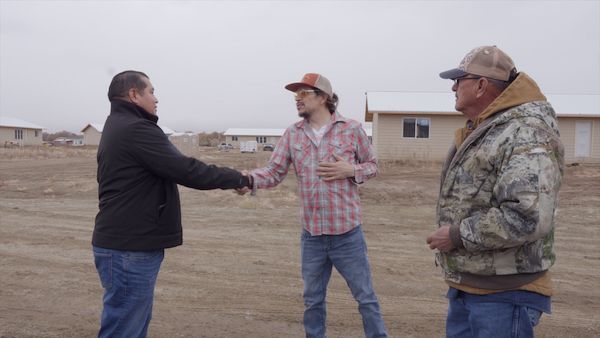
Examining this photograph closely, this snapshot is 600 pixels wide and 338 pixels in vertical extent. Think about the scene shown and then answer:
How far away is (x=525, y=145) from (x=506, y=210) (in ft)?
0.98

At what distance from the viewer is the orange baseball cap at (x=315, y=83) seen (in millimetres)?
3420

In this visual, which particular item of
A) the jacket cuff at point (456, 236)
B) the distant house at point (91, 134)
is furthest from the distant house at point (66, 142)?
the jacket cuff at point (456, 236)

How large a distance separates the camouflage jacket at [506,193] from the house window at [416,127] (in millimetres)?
20122

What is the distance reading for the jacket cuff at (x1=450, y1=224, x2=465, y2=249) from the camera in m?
2.23

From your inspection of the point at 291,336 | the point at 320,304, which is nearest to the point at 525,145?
the point at 320,304

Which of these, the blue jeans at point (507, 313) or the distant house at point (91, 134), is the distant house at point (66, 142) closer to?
the distant house at point (91, 134)

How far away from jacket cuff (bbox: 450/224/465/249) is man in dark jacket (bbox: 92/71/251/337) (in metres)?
1.64

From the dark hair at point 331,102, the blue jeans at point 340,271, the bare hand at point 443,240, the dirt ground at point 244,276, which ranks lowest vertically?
the dirt ground at point 244,276

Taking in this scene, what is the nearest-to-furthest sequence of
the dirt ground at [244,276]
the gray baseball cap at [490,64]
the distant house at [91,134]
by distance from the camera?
1. the gray baseball cap at [490,64]
2. the dirt ground at [244,276]
3. the distant house at [91,134]

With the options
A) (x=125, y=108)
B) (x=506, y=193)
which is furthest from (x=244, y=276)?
(x=506, y=193)

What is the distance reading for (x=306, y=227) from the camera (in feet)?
11.2

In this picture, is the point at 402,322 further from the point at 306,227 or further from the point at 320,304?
the point at 306,227

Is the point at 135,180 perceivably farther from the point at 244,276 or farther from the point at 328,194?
the point at 244,276

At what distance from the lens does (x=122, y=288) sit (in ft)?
9.23
